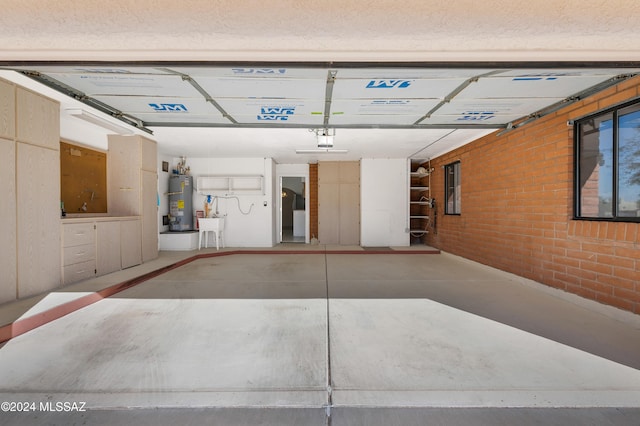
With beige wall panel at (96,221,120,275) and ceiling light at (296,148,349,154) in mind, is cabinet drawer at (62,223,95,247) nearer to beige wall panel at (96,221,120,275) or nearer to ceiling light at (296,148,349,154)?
beige wall panel at (96,221,120,275)

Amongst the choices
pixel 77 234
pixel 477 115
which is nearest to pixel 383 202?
pixel 477 115

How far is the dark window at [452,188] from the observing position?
6789 mm

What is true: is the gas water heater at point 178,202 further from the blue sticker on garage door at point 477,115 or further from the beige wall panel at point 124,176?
the blue sticker on garage door at point 477,115

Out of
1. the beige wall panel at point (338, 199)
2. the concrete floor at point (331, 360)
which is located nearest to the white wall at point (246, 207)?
the beige wall panel at point (338, 199)

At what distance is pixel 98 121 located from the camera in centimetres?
461

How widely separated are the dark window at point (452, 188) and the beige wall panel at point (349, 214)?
8.00 ft

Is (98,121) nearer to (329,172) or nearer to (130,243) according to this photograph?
(130,243)

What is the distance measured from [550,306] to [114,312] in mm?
4808

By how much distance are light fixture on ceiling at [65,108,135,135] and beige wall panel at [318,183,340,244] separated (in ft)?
16.1

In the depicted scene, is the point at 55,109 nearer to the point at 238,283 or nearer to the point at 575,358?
the point at 238,283

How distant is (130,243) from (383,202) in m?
6.13

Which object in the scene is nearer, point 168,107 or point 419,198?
point 168,107

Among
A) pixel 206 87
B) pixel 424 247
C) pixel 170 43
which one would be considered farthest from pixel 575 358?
pixel 424 247

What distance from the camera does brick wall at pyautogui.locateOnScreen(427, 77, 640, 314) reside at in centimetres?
304
